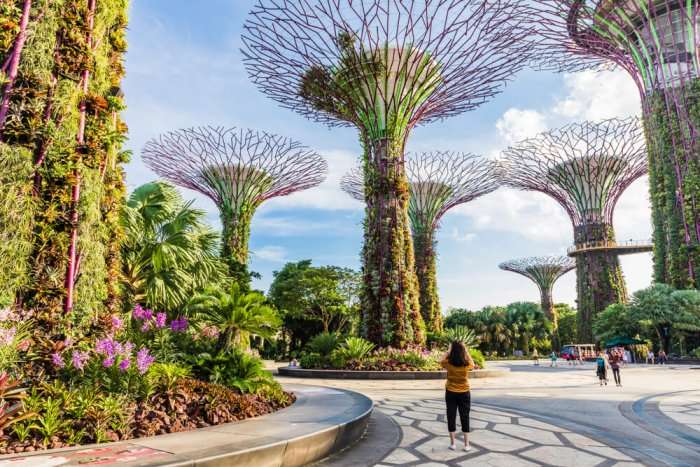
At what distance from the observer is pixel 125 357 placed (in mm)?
4805

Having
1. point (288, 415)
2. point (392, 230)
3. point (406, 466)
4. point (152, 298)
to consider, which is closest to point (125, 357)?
point (288, 415)

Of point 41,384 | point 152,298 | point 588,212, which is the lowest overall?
point 41,384

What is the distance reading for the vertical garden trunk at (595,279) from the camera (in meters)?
35.5

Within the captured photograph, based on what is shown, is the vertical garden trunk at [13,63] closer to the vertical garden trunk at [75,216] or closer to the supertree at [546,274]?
the vertical garden trunk at [75,216]

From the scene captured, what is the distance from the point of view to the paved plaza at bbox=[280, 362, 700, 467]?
4.44 metres

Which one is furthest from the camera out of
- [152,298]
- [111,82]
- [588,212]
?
[588,212]

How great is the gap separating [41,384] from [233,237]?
77.1 ft

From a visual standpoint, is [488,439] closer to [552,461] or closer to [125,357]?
[552,461]

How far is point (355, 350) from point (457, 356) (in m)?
10.6

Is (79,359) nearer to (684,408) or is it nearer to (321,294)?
(684,408)

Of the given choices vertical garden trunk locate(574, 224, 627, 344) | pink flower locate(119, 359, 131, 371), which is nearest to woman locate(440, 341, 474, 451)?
pink flower locate(119, 359, 131, 371)

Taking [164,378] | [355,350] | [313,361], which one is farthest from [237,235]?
[164,378]

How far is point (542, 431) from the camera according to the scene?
578 centimetres

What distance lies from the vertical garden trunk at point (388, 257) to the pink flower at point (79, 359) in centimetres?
1213
